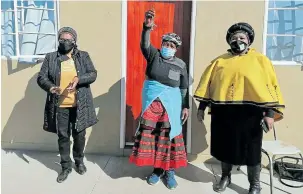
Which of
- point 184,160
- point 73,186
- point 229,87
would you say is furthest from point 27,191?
point 229,87

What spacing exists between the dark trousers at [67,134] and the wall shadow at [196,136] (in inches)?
55.9

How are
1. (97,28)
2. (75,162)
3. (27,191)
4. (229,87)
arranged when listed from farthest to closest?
(97,28) < (75,162) < (27,191) < (229,87)

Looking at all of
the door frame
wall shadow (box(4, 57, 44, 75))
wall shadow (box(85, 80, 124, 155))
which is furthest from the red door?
wall shadow (box(4, 57, 44, 75))

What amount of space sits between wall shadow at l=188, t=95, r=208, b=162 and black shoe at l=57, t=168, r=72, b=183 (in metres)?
1.55

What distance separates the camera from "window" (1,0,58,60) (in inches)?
179

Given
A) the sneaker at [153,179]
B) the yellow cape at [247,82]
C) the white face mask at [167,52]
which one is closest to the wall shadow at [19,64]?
the white face mask at [167,52]

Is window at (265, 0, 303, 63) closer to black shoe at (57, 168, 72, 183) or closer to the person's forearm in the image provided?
the person's forearm

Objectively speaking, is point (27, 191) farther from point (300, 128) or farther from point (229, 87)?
point (300, 128)

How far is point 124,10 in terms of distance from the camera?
4.38m

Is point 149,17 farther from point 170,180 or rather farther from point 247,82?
point 170,180

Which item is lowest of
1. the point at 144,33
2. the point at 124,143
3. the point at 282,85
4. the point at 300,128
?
the point at 124,143

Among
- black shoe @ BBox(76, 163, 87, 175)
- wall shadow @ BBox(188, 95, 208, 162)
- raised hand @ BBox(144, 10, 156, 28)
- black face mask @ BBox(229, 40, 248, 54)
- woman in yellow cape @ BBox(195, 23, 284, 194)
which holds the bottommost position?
black shoe @ BBox(76, 163, 87, 175)

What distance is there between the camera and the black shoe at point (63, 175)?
3.90 m

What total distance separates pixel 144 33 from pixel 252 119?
137 centimetres
